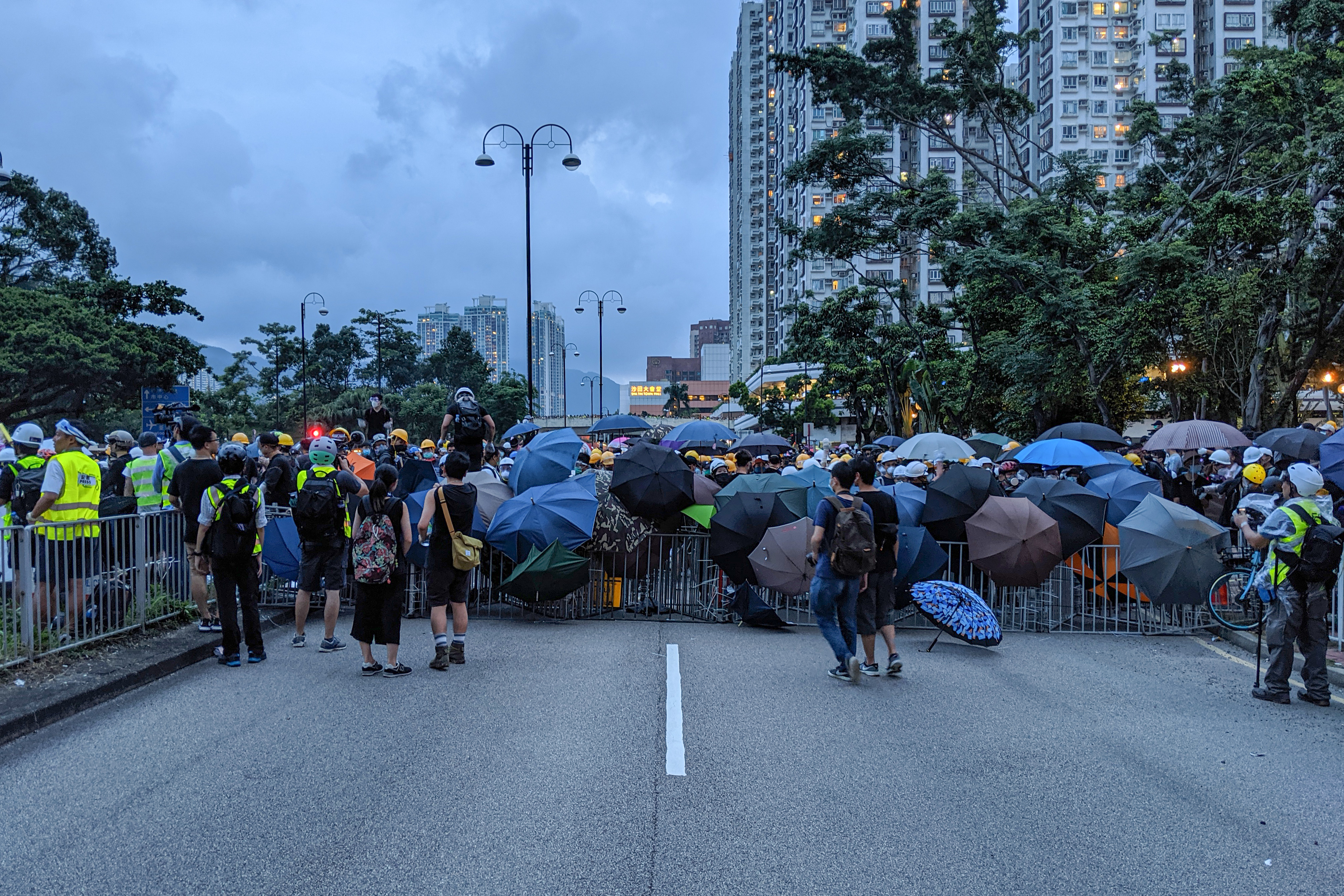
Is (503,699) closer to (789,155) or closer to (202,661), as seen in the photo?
(202,661)

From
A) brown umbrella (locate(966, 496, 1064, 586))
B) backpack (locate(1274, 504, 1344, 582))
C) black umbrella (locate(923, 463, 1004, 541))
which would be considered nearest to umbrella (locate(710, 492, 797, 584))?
black umbrella (locate(923, 463, 1004, 541))

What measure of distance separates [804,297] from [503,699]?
81.6m

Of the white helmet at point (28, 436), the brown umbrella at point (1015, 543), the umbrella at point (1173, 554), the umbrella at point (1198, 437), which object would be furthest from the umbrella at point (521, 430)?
the umbrella at point (1173, 554)

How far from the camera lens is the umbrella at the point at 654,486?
9695mm

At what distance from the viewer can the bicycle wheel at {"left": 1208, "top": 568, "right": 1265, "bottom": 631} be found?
29.0 feet

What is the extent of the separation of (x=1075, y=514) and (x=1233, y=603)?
190 cm

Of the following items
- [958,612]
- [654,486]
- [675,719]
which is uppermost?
[654,486]

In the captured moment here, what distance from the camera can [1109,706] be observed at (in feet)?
21.4

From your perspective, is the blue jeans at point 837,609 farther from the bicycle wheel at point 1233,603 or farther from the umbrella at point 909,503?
the bicycle wheel at point 1233,603

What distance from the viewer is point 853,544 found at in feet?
22.5

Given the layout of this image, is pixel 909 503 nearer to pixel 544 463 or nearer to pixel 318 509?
pixel 544 463

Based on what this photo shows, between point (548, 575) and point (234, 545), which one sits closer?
point (234, 545)

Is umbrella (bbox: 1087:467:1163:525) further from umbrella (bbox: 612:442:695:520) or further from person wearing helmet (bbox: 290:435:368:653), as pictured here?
person wearing helmet (bbox: 290:435:368:653)

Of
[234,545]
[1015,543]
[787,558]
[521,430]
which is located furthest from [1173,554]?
[521,430]
